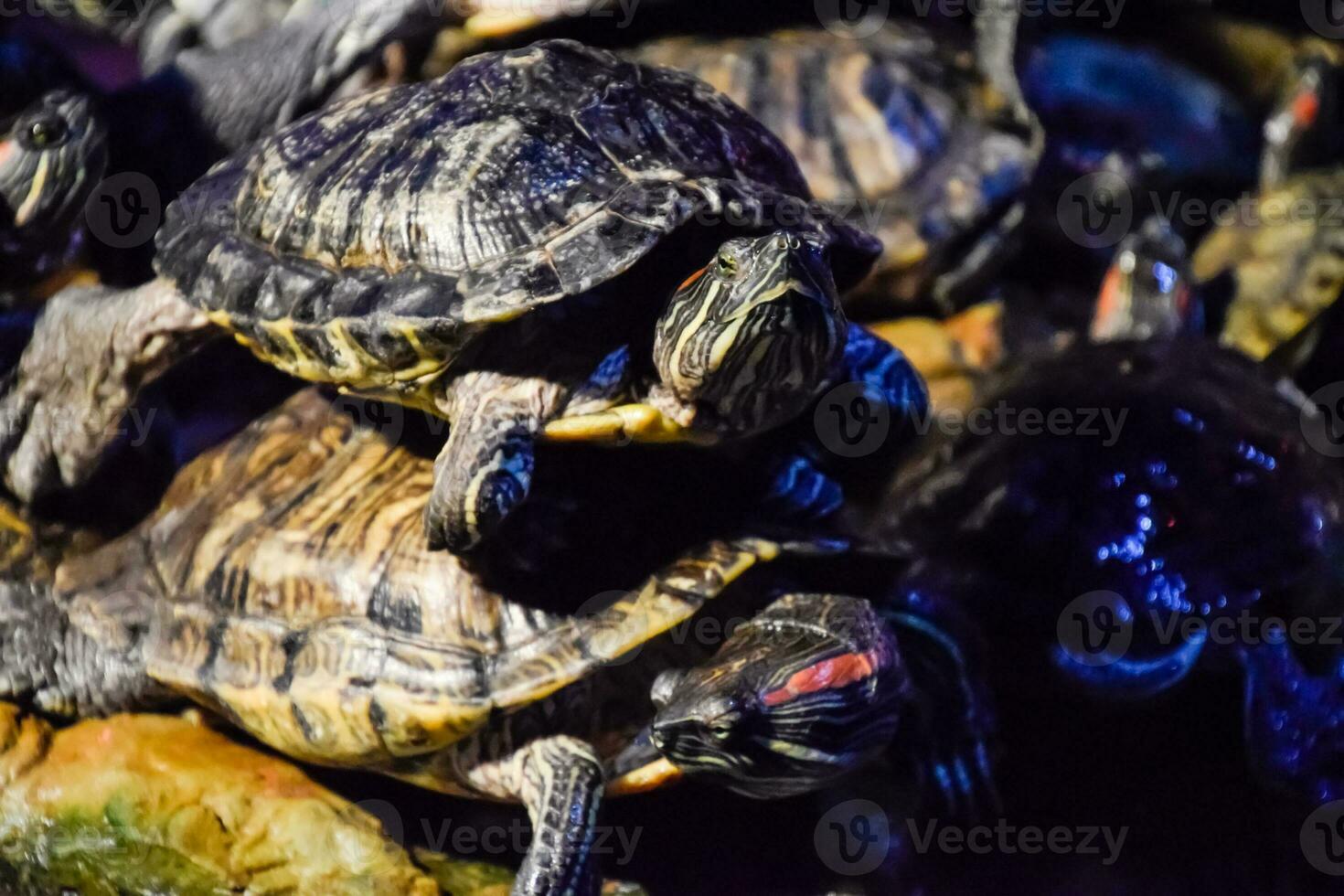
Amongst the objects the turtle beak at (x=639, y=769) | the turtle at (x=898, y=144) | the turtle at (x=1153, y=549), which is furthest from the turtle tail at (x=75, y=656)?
the turtle at (x=898, y=144)

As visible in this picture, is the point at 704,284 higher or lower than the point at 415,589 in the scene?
higher

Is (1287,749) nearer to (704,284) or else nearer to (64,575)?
(704,284)

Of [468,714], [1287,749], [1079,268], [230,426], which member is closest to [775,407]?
[468,714]

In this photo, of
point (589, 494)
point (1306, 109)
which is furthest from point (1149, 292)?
point (589, 494)

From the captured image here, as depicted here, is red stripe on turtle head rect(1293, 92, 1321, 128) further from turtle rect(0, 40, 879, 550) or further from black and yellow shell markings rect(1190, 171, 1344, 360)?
turtle rect(0, 40, 879, 550)

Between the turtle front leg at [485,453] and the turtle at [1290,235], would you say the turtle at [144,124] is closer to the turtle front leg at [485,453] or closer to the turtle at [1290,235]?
the turtle front leg at [485,453]
